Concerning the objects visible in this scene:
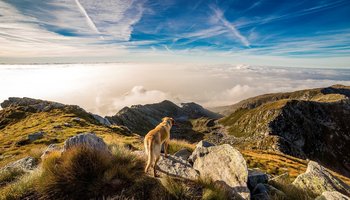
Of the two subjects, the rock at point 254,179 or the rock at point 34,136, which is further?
the rock at point 34,136

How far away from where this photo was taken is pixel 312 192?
8922 mm

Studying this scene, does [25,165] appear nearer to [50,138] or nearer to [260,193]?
[260,193]

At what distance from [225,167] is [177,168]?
213 cm

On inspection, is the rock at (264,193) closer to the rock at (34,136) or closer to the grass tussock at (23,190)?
the grass tussock at (23,190)

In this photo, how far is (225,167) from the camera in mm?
9211

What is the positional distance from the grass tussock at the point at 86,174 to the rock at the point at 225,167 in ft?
9.59

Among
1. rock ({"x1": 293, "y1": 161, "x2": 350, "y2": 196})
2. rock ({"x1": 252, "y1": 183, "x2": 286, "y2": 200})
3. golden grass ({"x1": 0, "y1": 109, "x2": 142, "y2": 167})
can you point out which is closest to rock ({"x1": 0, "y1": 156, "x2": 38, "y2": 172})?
golden grass ({"x1": 0, "y1": 109, "x2": 142, "y2": 167})

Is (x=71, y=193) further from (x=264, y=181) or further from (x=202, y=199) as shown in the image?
(x=264, y=181)

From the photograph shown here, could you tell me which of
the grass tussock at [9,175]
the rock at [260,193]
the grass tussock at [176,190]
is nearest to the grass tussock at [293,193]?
the rock at [260,193]

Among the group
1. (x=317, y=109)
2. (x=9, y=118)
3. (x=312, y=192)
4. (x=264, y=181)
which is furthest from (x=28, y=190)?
(x=317, y=109)

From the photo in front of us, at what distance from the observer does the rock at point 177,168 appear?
9102mm

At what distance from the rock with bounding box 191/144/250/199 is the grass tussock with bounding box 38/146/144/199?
115 inches

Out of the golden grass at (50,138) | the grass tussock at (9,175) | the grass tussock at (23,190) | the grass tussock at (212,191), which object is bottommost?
the golden grass at (50,138)

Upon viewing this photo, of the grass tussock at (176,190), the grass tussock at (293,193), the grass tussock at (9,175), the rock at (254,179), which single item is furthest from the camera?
the grass tussock at (9,175)
